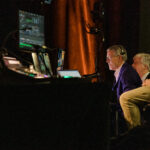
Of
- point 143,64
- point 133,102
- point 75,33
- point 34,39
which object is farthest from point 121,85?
point 75,33

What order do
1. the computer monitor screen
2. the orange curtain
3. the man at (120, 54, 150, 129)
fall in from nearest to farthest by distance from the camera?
1. the computer monitor screen
2. the man at (120, 54, 150, 129)
3. the orange curtain

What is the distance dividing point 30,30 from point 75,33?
56.8 inches

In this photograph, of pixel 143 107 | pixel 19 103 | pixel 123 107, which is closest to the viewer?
pixel 19 103

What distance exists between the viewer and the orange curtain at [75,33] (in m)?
3.22

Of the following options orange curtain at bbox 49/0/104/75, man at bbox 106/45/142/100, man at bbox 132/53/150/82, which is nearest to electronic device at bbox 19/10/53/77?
man at bbox 106/45/142/100

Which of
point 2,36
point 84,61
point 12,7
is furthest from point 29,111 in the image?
point 84,61

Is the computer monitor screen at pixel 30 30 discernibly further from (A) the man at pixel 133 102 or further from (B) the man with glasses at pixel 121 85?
(A) the man at pixel 133 102

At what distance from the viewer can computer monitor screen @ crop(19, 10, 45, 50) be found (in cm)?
197

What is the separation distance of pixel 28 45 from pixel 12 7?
0.53 m

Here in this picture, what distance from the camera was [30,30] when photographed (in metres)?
2.07

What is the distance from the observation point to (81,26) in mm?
3516

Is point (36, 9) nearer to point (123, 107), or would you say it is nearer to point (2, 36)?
point (2, 36)

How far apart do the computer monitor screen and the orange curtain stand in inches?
39.2

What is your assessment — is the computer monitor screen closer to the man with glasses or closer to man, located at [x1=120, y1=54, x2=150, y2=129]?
the man with glasses
